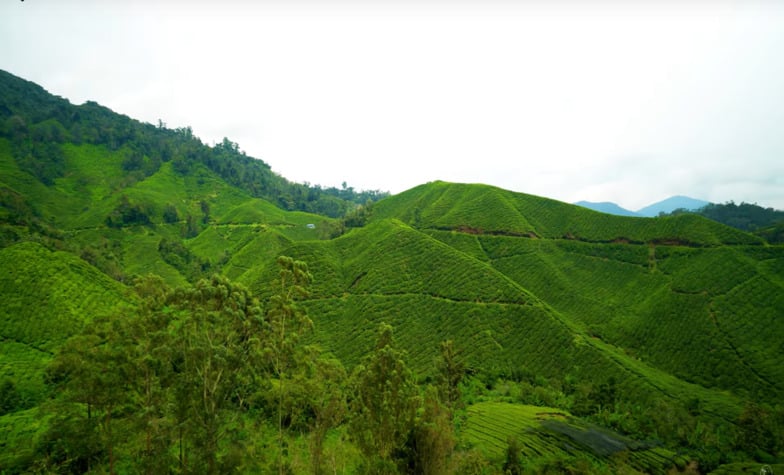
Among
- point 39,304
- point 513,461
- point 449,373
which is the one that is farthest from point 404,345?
point 39,304

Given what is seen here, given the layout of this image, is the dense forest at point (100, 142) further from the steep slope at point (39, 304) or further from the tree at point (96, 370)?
the tree at point (96, 370)

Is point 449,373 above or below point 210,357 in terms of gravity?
below

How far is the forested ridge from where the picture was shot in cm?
2078

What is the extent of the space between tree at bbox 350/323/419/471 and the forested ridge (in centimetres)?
13

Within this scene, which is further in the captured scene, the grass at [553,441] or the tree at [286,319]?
the grass at [553,441]

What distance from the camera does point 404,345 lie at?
5694 cm

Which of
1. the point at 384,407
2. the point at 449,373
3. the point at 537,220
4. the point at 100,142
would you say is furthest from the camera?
the point at 100,142

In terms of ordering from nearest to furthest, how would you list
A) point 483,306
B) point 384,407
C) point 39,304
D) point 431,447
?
point 384,407, point 431,447, point 39,304, point 483,306

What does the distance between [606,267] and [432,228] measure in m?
39.3

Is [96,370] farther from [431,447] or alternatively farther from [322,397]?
[431,447]

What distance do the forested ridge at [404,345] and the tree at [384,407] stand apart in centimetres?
13

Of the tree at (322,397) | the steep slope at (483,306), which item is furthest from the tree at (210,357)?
the steep slope at (483,306)

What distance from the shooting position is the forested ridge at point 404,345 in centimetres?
2078

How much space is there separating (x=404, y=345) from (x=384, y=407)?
35.8 metres
